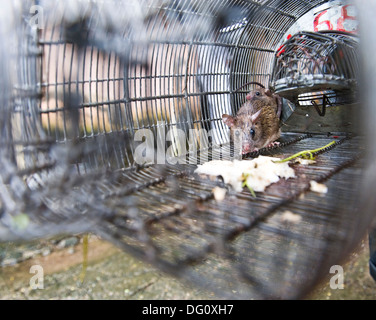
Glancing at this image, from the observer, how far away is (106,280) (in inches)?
108

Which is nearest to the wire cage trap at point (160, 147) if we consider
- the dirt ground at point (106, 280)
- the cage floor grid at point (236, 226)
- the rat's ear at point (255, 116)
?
the cage floor grid at point (236, 226)

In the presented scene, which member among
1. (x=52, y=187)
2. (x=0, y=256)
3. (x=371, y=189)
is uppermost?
(x=371, y=189)

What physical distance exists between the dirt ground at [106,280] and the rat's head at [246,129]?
1452mm

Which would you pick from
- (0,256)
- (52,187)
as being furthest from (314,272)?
(0,256)

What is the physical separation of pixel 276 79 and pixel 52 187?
7.72ft

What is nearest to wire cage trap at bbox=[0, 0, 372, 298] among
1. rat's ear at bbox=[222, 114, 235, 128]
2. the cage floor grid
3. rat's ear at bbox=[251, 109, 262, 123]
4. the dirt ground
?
the cage floor grid

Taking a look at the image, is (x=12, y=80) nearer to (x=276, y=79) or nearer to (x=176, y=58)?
(x=176, y=58)

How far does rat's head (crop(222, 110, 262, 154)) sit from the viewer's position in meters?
3.36

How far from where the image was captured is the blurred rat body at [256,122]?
3402mm

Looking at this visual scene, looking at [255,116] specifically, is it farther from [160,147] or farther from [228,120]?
[160,147]

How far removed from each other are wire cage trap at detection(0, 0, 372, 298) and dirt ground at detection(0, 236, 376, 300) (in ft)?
2.94

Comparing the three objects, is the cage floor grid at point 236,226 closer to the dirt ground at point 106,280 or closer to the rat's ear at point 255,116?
the dirt ground at point 106,280

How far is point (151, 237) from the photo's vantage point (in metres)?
1.30

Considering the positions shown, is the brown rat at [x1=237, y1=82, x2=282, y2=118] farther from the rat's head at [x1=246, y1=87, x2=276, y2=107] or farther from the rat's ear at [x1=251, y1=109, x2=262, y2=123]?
the rat's ear at [x1=251, y1=109, x2=262, y2=123]
